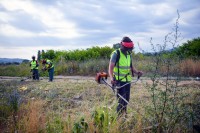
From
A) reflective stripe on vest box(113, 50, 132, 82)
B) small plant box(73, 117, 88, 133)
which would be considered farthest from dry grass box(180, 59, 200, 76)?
small plant box(73, 117, 88, 133)

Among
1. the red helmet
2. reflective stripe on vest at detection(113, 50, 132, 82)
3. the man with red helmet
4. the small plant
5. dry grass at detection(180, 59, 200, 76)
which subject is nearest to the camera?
the small plant

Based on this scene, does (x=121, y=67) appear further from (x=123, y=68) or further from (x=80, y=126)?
(x=80, y=126)

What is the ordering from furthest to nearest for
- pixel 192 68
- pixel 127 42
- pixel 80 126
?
pixel 192 68 → pixel 127 42 → pixel 80 126

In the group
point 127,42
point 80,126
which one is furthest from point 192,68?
point 80,126

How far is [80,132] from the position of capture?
14.0 feet

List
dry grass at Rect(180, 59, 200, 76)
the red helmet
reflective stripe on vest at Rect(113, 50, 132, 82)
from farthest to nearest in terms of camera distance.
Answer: dry grass at Rect(180, 59, 200, 76)
reflective stripe on vest at Rect(113, 50, 132, 82)
the red helmet

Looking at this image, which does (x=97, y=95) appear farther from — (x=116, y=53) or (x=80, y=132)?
(x=80, y=132)

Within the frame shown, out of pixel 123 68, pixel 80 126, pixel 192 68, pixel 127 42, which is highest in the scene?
pixel 127 42

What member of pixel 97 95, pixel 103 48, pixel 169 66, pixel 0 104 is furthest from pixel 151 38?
pixel 103 48

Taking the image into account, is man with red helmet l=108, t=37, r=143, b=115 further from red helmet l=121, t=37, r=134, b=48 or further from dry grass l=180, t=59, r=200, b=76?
dry grass l=180, t=59, r=200, b=76

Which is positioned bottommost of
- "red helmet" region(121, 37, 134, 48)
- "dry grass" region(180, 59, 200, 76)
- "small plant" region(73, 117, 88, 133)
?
"small plant" region(73, 117, 88, 133)

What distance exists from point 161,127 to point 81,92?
6.10m

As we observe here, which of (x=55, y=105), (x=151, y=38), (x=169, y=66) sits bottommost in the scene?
(x=55, y=105)

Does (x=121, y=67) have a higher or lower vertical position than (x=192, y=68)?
higher
